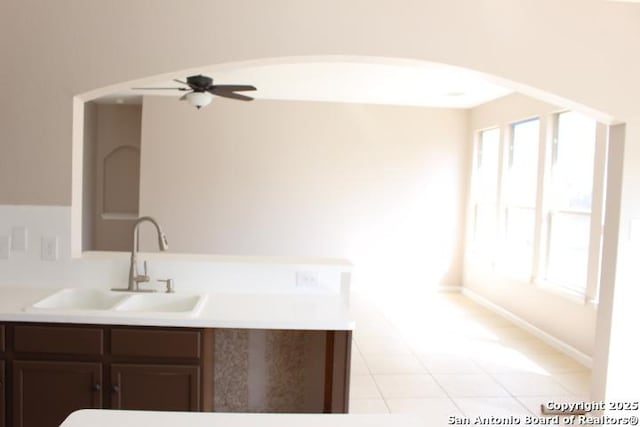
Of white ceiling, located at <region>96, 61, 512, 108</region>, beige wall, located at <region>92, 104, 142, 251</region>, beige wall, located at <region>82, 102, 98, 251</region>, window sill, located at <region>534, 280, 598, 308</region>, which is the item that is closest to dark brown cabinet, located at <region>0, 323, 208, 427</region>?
white ceiling, located at <region>96, 61, 512, 108</region>

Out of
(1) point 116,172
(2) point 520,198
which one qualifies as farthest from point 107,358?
(1) point 116,172

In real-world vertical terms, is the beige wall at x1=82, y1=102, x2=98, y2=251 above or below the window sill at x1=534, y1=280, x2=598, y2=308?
above

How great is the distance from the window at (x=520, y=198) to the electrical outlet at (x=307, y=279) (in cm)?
326

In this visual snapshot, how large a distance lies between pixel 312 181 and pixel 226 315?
4.46 meters

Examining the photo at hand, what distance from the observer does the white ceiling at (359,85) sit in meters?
4.78

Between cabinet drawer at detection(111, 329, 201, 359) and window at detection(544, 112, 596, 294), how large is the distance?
12.0ft

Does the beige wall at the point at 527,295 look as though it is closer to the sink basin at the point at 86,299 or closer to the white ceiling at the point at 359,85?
the white ceiling at the point at 359,85

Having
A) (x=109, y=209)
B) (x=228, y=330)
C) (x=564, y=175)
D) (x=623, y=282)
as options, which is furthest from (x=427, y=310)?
(x=109, y=209)

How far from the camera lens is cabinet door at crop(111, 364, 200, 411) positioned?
7.41ft

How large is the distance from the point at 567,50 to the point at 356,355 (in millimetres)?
2923

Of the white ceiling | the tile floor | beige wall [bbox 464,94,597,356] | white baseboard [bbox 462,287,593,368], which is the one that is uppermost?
the white ceiling

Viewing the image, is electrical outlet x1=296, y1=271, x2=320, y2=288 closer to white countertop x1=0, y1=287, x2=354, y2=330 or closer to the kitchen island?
white countertop x1=0, y1=287, x2=354, y2=330

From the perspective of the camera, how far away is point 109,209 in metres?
7.51

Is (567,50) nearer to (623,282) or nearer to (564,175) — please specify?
(623,282)
